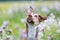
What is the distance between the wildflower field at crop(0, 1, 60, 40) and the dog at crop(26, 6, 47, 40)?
35mm

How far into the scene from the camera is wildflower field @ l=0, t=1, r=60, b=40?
109 cm

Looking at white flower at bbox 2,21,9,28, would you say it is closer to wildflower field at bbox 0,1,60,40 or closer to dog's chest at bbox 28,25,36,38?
wildflower field at bbox 0,1,60,40

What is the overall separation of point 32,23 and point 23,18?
93 mm

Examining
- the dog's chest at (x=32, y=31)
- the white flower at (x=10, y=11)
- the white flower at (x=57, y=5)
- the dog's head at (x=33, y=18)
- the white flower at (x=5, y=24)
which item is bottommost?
the dog's chest at (x=32, y=31)

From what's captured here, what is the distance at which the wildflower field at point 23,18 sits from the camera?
1.09 meters

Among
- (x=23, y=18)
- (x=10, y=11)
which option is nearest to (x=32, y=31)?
(x=23, y=18)

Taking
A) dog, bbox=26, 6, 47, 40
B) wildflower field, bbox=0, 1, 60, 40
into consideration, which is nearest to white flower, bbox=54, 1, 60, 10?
wildflower field, bbox=0, 1, 60, 40

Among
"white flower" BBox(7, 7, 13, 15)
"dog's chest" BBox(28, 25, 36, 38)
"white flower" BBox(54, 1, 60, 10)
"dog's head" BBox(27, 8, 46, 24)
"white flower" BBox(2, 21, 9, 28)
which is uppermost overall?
"white flower" BBox(54, 1, 60, 10)

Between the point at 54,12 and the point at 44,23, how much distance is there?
5.0 inches

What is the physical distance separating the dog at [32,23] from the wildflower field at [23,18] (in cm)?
4

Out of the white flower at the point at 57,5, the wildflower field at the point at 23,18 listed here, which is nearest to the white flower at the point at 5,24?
the wildflower field at the point at 23,18

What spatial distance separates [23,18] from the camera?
1113 mm

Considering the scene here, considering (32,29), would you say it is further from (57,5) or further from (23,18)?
(57,5)

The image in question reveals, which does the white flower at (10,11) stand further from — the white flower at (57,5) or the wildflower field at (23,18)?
the white flower at (57,5)
